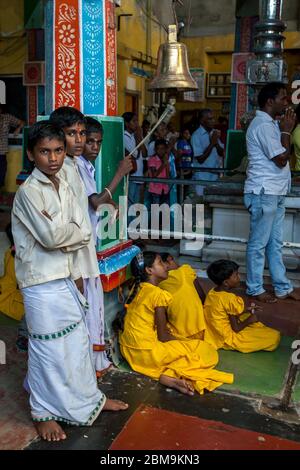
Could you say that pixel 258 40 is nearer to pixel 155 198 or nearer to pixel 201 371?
pixel 155 198

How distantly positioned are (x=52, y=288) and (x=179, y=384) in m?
1.06

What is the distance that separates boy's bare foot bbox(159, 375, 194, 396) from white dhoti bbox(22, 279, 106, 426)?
57cm

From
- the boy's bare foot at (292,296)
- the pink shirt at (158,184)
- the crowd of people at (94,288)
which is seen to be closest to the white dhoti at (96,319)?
the crowd of people at (94,288)

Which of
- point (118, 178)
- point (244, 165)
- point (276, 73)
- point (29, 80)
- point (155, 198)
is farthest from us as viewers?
point (29, 80)

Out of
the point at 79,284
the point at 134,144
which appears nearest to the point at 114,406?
the point at 79,284

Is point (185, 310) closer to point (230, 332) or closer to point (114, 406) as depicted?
point (230, 332)

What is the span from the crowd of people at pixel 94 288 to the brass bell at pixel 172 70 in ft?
1.79

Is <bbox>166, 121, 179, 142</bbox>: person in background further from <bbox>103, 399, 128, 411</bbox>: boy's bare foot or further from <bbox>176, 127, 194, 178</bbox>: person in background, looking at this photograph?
<bbox>103, 399, 128, 411</bbox>: boy's bare foot

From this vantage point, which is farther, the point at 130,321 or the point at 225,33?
the point at 225,33

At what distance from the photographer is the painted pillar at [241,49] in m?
8.34

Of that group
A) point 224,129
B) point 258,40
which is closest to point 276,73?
point 258,40

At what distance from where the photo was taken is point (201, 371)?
3244 mm

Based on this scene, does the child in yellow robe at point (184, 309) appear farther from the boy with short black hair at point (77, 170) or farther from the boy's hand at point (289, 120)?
the boy's hand at point (289, 120)

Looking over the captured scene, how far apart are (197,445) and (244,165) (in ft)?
11.7
